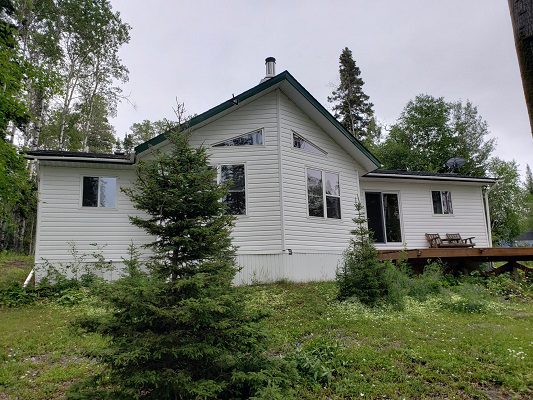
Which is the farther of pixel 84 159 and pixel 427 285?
pixel 84 159

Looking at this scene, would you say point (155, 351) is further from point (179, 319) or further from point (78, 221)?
point (78, 221)

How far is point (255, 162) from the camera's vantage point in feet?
35.5

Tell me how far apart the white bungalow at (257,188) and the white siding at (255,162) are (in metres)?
0.03

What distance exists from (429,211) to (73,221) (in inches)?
496

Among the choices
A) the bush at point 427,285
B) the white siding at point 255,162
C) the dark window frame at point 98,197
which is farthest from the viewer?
the dark window frame at point 98,197

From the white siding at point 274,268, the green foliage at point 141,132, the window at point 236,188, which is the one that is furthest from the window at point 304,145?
the green foliage at point 141,132

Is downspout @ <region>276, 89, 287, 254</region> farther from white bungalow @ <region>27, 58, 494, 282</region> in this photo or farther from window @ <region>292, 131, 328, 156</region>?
window @ <region>292, 131, 328, 156</region>

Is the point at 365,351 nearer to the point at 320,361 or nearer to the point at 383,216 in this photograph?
the point at 320,361

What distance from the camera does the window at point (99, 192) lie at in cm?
1080

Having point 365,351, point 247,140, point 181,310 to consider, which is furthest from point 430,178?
point 181,310

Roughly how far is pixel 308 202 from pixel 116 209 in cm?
555

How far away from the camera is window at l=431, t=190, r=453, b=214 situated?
49.6 feet

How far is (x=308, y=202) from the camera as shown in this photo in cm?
1115

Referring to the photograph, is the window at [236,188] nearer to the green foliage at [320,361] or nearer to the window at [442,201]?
the green foliage at [320,361]
